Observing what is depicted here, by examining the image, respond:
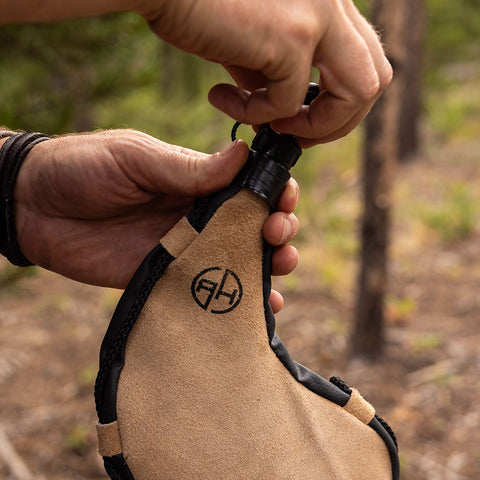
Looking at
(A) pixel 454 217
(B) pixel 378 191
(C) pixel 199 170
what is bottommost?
(A) pixel 454 217

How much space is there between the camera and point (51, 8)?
0.66 meters

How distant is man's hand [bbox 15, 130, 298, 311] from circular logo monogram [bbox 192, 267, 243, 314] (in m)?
0.19

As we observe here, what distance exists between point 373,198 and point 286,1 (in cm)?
228

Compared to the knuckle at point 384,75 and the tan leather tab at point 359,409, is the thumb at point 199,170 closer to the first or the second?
the knuckle at point 384,75

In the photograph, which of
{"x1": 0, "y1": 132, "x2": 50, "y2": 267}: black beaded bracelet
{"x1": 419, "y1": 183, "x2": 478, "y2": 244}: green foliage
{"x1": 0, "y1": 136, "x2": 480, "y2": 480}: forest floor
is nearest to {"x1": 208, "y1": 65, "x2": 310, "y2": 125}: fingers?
{"x1": 0, "y1": 132, "x2": 50, "y2": 267}: black beaded bracelet

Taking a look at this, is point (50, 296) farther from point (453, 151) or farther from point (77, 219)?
point (453, 151)

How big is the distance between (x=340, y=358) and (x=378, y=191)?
993 millimetres

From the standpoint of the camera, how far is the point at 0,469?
2418 mm

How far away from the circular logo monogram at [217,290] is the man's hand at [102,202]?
0.61 feet

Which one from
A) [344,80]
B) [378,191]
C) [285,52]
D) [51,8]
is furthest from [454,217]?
[51,8]

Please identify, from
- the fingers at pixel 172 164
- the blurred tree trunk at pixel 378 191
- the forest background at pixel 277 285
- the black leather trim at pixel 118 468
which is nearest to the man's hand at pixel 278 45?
the fingers at pixel 172 164

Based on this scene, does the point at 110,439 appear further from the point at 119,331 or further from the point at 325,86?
the point at 325,86

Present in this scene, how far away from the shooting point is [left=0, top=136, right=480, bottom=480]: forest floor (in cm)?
252

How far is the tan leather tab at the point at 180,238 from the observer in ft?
3.16
